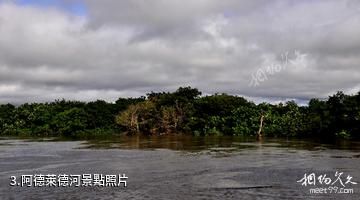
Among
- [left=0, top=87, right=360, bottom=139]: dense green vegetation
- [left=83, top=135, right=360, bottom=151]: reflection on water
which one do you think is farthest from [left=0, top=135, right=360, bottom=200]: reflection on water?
[left=0, top=87, right=360, bottom=139]: dense green vegetation

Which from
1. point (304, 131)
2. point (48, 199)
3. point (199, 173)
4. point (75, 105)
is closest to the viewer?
point (48, 199)

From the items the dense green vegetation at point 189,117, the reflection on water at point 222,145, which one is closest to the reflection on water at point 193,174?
the reflection on water at point 222,145

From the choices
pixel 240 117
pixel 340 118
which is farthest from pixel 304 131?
pixel 240 117

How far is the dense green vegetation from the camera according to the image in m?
58.9

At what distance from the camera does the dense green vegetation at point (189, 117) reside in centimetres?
5888

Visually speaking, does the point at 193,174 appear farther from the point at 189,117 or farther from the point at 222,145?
the point at 189,117

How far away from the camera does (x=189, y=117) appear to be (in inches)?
3000

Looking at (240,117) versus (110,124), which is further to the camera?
(110,124)

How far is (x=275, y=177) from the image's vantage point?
68.9 ft

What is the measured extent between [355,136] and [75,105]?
62.8 meters

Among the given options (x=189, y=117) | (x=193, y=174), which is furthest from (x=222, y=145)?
(x=189, y=117)

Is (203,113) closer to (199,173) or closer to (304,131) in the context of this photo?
(304,131)

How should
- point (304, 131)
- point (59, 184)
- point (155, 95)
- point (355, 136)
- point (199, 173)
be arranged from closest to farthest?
point (59, 184), point (199, 173), point (355, 136), point (304, 131), point (155, 95)

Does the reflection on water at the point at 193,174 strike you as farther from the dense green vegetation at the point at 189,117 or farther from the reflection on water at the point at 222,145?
the dense green vegetation at the point at 189,117
